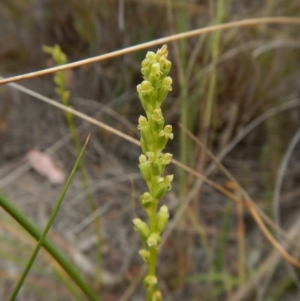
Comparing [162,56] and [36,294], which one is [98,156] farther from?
[162,56]

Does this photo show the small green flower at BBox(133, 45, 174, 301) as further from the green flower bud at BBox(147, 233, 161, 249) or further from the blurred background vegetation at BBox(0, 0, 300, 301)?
the blurred background vegetation at BBox(0, 0, 300, 301)

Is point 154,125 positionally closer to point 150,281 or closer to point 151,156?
point 151,156

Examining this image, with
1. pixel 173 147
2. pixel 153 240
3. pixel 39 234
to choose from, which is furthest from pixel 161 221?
pixel 173 147

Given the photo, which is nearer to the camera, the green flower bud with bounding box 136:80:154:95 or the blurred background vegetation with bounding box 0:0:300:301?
the green flower bud with bounding box 136:80:154:95

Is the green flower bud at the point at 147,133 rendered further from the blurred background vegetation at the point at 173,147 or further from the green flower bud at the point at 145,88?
the blurred background vegetation at the point at 173,147

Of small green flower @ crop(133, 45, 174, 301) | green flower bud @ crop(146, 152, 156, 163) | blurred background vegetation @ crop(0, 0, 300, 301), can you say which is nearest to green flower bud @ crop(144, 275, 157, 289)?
small green flower @ crop(133, 45, 174, 301)

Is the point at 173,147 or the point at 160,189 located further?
the point at 173,147

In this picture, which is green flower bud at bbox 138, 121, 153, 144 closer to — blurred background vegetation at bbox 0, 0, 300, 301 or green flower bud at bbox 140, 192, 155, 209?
green flower bud at bbox 140, 192, 155, 209

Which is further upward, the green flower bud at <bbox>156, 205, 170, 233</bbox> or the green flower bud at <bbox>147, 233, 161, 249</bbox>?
the green flower bud at <bbox>156, 205, 170, 233</bbox>

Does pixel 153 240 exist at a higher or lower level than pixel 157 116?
lower

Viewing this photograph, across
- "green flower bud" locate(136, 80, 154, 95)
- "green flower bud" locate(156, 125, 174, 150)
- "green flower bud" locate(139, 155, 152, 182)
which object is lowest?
"green flower bud" locate(139, 155, 152, 182)
